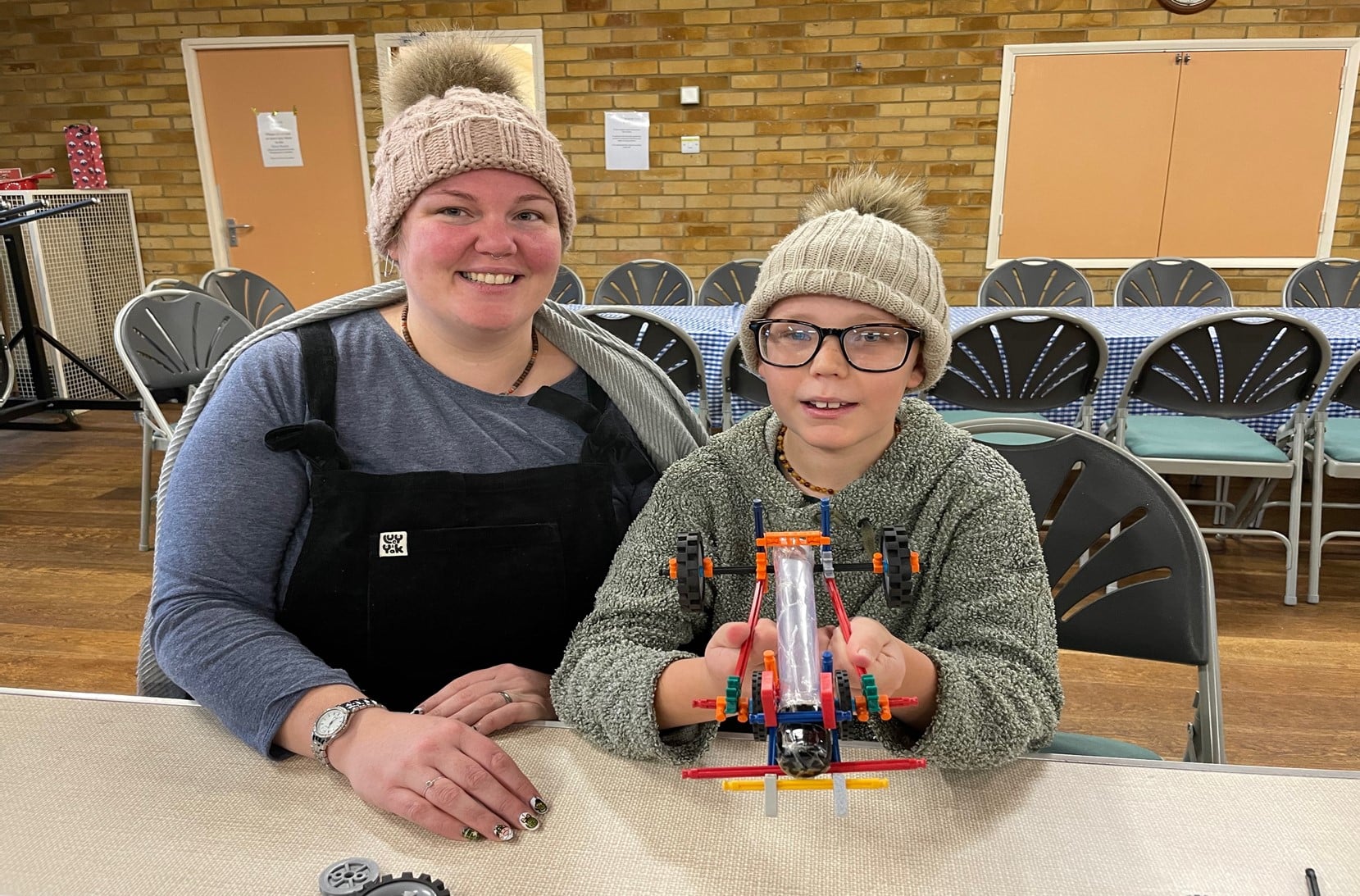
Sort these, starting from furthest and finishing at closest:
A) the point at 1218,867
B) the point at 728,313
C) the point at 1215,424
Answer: the point at 728,313, the point at 1215,424, the point at 1218,867

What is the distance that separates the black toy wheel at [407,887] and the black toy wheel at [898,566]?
1.28 ft

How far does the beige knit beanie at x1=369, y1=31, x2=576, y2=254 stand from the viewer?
999 mm

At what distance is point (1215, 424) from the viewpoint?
2.84 metres

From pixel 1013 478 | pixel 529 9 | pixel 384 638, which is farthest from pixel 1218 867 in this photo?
pixel 529 9

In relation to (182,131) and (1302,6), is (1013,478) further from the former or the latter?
(182,131)

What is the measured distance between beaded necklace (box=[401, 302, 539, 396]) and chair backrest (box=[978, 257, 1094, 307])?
10.7ft

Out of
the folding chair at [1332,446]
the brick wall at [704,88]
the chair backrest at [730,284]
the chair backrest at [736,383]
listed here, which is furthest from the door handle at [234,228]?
the folding chair at [1332,446]

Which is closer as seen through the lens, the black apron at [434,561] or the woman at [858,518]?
the woman at [858,518]

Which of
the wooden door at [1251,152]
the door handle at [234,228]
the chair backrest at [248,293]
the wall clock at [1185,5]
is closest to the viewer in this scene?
the chair backrest at [248,293]

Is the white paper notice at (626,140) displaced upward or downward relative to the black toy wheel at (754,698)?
upward

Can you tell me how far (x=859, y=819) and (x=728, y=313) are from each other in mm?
3003

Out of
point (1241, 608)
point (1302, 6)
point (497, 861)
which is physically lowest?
point (1241, 608)

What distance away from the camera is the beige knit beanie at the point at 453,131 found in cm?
100

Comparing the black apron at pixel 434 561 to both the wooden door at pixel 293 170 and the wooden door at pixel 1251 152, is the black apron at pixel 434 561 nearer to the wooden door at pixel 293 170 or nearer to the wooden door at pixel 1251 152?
the wooden door at pixel 293 170
